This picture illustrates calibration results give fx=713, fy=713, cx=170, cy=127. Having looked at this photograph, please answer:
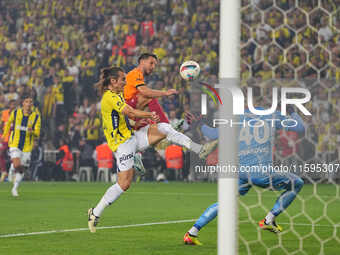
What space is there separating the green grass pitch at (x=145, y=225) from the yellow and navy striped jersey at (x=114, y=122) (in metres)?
1.00

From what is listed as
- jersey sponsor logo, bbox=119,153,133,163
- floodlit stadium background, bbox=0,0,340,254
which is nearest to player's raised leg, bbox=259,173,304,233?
jersey sponsor logo, bbox=119,153,133,163

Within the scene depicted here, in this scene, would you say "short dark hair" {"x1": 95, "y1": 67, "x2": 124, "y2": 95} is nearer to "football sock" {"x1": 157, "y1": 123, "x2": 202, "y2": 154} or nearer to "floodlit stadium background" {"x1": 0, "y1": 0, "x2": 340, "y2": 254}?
"football sock" {"x1": 157, "y1": 123, "x2": 202, "y2": 154}

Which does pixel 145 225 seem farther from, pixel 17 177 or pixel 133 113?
pixel 17 177

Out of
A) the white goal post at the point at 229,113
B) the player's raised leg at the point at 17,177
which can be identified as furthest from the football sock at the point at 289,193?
the player's raised leg at the point at 17,177

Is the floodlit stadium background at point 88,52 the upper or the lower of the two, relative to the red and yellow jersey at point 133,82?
upper

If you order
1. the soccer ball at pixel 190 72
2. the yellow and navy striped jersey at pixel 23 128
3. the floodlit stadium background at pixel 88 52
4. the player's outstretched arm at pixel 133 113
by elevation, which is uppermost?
the floodlit stadium background at pixel 88 52

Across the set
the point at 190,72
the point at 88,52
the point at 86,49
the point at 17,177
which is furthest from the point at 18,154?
the point at 86,49

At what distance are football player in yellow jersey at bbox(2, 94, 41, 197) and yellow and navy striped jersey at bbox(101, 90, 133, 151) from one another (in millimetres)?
6014

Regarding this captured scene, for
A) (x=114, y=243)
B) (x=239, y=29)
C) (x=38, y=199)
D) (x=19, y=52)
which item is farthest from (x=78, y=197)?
(x=19, y=52)

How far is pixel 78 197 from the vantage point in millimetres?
13031

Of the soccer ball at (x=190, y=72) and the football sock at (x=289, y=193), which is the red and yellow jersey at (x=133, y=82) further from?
the football sock at (x=289, y=193)

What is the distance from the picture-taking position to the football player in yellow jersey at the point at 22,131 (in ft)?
45.0

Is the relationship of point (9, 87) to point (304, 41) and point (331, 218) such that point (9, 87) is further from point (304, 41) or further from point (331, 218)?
point (304, 41)

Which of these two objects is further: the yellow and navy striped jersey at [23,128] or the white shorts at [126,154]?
the yellow and navy striped jersey at [23,128]
